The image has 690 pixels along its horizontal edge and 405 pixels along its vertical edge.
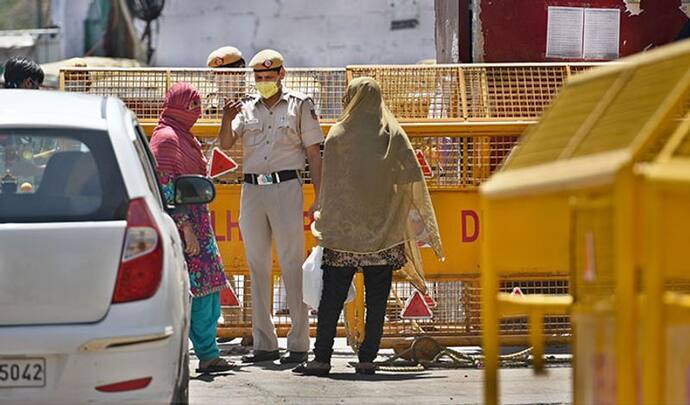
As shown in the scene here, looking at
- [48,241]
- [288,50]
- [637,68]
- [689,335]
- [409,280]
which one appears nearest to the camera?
[689,335]

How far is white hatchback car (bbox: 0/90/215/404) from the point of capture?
6523 millimetres

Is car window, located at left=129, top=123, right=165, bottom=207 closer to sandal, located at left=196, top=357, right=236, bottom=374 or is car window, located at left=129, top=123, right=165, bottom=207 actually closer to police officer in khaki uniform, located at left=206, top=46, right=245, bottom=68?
sandal, located at left=196, top=357, right=236, bottom=374

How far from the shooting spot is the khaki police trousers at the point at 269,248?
421 inches

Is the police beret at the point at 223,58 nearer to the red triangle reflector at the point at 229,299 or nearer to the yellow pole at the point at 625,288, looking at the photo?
the red triangle reflector at the point at 229,299

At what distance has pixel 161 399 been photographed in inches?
263

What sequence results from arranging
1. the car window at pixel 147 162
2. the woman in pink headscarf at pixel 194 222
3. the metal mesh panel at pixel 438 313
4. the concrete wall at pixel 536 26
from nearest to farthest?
1. the car window at pixel 147 162
2. the woman in pink headscarf at pixel 194 222
3. the metal mesh panel at pixel 438 313
4. the concrete wall at pixel 536 26

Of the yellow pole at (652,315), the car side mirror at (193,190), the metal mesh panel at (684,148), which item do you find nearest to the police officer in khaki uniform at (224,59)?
the car side mirror at (193,190)

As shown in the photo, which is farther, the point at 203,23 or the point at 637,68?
the point at 203,23

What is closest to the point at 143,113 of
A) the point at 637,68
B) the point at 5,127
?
the point at 5,127

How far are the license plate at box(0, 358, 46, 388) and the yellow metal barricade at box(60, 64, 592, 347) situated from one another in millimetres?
4734

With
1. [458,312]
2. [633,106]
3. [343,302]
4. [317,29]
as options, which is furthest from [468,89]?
[317,29]

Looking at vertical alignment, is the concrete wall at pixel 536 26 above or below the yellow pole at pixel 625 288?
above

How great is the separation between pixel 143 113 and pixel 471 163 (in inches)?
92.0

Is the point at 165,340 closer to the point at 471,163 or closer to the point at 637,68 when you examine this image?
the point at 637,68
